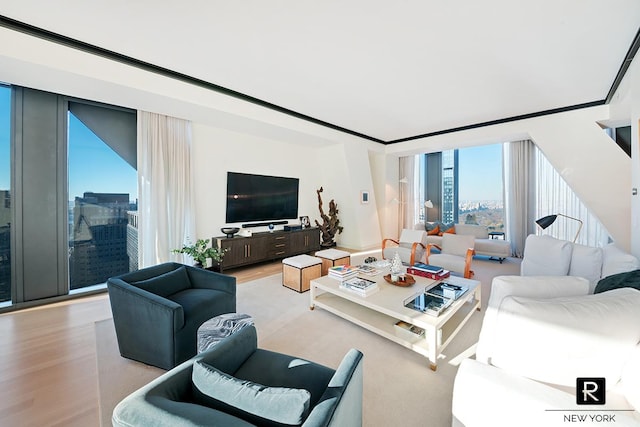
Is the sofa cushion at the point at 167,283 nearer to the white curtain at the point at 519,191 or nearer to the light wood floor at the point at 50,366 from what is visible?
the light wood floor at the point at 50,366

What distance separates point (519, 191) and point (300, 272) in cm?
545

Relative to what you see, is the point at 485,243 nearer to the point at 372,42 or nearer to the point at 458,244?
the point at 458,244

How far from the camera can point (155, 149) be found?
12.5 feet

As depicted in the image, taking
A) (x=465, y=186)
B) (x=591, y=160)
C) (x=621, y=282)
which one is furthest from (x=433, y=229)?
(x=621, y=282)

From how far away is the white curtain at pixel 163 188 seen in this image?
373 centimetres

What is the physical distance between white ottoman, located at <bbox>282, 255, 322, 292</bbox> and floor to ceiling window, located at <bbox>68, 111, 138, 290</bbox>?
2381mm

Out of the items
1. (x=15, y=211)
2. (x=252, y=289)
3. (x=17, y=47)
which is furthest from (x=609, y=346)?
(x=15, y=211)

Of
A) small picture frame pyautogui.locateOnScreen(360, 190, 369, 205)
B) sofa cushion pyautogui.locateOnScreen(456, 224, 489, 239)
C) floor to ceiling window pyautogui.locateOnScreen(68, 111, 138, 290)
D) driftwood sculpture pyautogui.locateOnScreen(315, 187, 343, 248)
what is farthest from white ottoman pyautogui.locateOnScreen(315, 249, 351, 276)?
sofa cushion pyautogui.locateOnScreen(456, 224, 489, 239)

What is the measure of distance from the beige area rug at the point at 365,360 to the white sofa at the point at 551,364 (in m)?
0.46

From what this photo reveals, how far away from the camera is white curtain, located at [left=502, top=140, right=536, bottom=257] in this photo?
5.53 m

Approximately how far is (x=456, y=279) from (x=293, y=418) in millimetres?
2778

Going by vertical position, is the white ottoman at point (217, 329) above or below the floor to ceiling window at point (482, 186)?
below

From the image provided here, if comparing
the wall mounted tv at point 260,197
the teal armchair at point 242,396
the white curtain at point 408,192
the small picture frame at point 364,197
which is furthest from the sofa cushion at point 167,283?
the white curtain at point 408,192

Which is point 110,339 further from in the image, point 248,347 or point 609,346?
point 609,346
